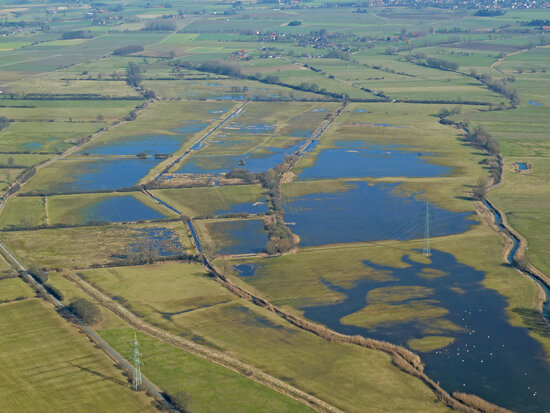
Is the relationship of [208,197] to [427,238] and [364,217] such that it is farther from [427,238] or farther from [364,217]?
[427,238]

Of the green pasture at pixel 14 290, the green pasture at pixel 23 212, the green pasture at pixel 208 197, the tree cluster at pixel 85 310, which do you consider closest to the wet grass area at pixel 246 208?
the green pasture at pixel 208 197

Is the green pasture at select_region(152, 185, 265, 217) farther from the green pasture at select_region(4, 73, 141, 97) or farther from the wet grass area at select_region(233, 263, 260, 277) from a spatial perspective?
the green pasture at select_region(4, 73, 141, 97)

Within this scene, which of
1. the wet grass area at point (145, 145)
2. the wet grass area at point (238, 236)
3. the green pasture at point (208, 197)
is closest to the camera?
the wet grass area at point (238, 236)

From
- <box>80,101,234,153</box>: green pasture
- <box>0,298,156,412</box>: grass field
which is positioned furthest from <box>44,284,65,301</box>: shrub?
<box>80,101,234,153</box>: green pasture

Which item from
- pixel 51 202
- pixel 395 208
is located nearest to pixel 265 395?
pixel 395 208

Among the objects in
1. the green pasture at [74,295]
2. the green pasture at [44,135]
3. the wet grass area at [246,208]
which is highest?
the green pasture at [44,135]

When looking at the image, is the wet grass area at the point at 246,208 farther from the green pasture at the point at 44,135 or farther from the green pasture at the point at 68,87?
the green pasture at the point at 68,87

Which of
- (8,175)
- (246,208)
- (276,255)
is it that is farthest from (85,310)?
→ (8,175)
